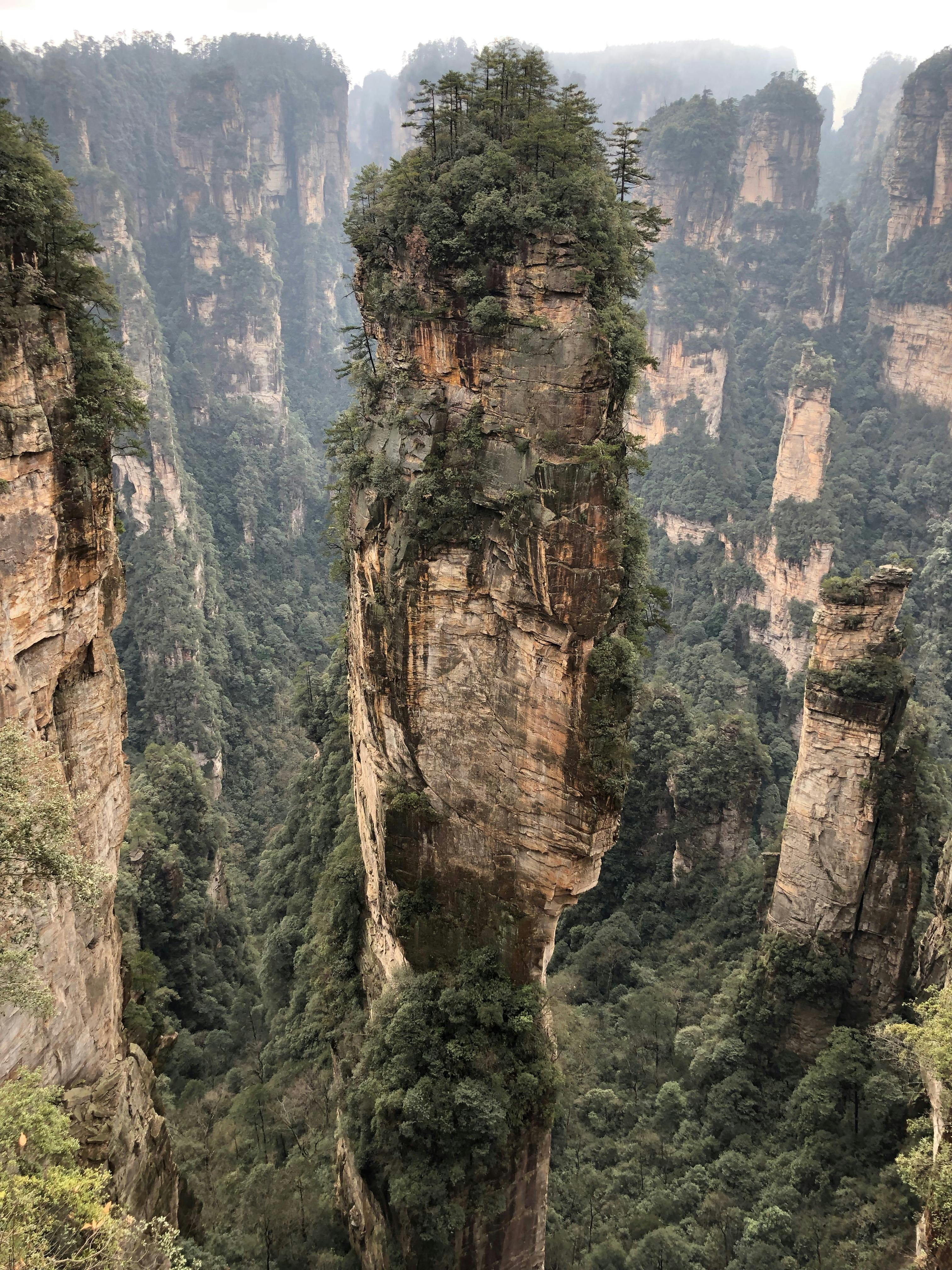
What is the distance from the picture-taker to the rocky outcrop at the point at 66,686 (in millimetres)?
13047

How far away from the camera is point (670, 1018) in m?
29.9

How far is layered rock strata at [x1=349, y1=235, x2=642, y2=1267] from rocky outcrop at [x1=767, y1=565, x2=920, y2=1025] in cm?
839

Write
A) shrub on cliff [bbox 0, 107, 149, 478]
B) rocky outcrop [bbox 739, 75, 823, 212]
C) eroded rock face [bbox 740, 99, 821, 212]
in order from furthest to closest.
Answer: eroded rock face [bbox 740, 99, 821, 212] → rocky outcrop [bbox 739, 75, 823, 212] → shrub on cliff [bbox 0, 107, 149, 478]

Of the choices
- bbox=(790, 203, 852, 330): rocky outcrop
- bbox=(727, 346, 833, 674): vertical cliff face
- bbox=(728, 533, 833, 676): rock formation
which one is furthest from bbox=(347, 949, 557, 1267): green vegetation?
bbox=(790, 203, 852, 330): rocky outcrop

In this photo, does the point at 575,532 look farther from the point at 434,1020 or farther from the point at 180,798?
the point at 180,798

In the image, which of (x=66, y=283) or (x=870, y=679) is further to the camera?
(x=870, y=679)

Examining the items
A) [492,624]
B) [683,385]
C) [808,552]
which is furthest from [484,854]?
[683,385]

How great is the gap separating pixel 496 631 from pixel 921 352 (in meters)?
55.0

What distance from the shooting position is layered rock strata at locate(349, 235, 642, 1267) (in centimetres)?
1755

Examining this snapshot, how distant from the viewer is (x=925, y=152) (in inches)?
2515

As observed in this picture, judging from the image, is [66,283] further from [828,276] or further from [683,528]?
[828,276]

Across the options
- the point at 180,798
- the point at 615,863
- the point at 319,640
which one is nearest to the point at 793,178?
the point at 319,640

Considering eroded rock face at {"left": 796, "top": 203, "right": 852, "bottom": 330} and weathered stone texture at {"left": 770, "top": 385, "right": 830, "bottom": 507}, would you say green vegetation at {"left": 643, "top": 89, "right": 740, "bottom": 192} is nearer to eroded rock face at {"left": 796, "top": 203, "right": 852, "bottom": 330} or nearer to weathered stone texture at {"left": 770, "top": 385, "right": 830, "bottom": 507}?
eroded rock face at {"left": 796, "top": 203, "right": 852, "bottom": 330}

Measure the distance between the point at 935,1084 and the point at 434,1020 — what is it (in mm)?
9731
